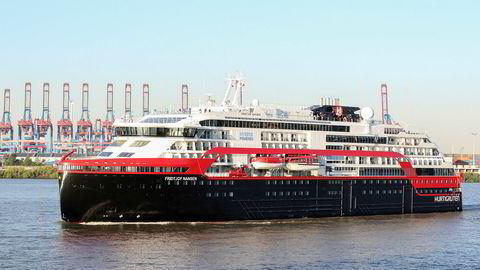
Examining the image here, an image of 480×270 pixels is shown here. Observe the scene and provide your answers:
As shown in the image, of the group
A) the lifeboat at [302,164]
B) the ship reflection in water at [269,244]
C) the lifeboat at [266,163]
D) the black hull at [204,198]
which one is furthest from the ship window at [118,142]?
the lifeboat at [302,164]

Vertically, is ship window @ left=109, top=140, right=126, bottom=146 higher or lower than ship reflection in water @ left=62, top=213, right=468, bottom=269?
higher

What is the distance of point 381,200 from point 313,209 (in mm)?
8259

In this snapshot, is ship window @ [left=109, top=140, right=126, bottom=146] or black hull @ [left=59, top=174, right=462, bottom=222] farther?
ship window @ [left=109, top=140, right=126, bottom=146]

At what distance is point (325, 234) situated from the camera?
2217 inches

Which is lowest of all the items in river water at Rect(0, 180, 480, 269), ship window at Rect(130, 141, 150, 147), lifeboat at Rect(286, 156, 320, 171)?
river water at Rect(0, 180, 480, 269)

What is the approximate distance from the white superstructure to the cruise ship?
3.3 inches

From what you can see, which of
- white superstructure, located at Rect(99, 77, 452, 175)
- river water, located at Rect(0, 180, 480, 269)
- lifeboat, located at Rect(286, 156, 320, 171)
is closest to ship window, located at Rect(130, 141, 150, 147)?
A: white superstructure, located at Rect(99, 77, 452, 175)

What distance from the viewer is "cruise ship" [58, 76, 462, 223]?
5600cm

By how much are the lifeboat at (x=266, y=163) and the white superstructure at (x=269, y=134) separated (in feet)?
3.44

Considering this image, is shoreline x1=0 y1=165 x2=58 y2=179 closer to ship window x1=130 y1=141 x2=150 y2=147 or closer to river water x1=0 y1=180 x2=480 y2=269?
river water x1=0 y1=180 x2=480 y2=269

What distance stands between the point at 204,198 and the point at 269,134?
9.20 metres

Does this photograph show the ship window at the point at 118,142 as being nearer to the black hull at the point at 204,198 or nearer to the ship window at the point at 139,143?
the ship window at the point at 139,143

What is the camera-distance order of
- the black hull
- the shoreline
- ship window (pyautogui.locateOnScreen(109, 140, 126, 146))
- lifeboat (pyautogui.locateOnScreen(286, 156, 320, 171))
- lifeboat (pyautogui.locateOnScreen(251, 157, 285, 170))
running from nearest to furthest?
the black hull → ship window (pyautogui.locateOnScreen(109, 140, 126, 146)) → lifeboat (pyautogui.locateOnScreen(251, 157, 285, 170)) → lifeboat (pyautogui.locateOnScreen(286, 156, 320, 171)) → the shoreline

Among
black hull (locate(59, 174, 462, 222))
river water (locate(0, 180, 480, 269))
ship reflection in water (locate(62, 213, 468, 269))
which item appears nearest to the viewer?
river water (locate(0, 180, 480, 269))
